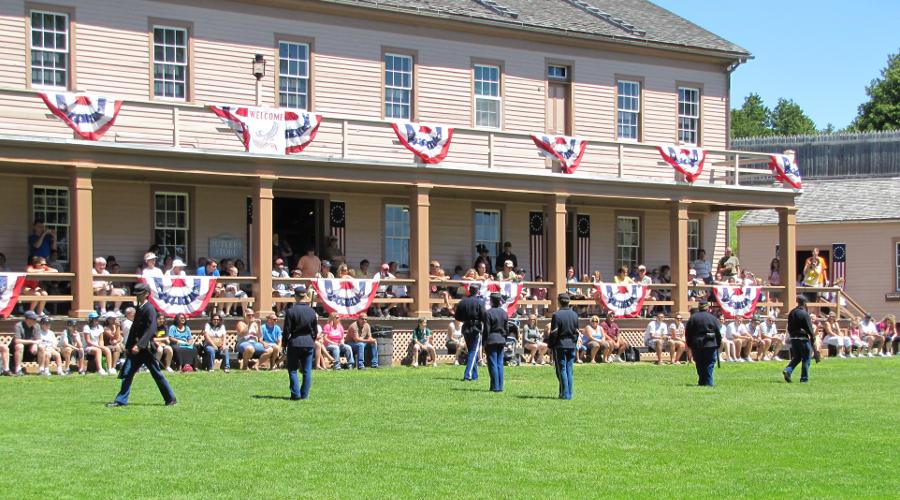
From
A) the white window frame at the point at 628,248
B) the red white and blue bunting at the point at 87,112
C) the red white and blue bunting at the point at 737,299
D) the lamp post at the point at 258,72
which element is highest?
the lamp post at the point at 258,72

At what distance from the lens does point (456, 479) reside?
485 inches

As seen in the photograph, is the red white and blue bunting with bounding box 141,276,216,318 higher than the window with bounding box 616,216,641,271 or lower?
lower

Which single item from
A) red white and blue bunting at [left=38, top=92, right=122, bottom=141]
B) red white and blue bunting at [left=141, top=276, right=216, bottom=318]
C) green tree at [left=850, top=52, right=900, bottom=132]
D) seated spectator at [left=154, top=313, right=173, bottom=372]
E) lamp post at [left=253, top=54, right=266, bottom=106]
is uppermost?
green tree at [left=850, top=52, right=900, bottom=132]

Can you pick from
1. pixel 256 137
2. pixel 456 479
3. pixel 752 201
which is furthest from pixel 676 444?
pixel 752 201

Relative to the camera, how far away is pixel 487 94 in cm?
3466

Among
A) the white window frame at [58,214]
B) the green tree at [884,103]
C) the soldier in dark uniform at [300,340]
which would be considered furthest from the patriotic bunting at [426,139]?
the green tree at [884,103]

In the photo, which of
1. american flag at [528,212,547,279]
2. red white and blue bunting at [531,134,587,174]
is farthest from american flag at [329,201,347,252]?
american flag at [528,212,547,279]

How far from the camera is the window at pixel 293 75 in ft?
102

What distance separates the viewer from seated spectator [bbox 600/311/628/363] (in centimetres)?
3098

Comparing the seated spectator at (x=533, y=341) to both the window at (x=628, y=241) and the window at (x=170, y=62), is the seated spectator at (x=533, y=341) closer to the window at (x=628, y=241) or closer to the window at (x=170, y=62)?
the window at (x=628, y=241)

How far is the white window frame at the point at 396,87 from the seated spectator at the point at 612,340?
7.06 m

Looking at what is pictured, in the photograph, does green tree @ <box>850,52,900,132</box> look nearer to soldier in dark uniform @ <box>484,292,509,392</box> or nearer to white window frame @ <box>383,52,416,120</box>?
white window frame @ <box>383,52,416,120</box>

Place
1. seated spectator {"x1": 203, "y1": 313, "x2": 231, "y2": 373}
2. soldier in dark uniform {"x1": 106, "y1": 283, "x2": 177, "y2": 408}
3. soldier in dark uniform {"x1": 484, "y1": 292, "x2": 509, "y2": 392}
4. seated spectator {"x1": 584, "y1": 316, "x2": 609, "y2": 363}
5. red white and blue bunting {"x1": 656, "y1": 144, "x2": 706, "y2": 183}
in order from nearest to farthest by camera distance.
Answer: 1. soldier in dark uniform {"x1": 106, "y1": 283, "x2": 177, "y2": 408}
2. soldier in dark uniform {"x1": 484, "y1": 292, "x2": 509, "y2": 392}
3. seated spectator {"x1": 203, "y1": 313, "x2": 231, "y2": 373}
4. seated spectator {"x1": 584, "y1": 316, "x2": 609, "y2": 363}
5. red white and blue bunting {"x1": 656, "y1": 144, "x2": 706, "y2": 183}

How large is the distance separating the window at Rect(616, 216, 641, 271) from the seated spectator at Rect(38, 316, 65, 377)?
18434 millimetres
